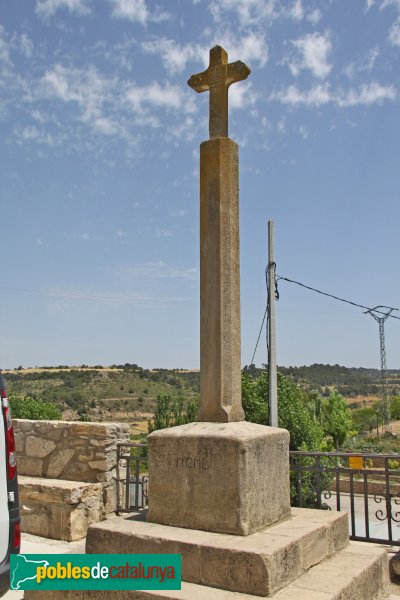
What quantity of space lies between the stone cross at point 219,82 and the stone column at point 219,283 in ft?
0.61

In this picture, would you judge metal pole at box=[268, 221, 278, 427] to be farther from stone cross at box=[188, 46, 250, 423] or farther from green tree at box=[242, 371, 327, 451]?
stone cross at box=[188, 46, 250, 423]

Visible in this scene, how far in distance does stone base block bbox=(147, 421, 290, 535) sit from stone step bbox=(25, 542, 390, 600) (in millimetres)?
435

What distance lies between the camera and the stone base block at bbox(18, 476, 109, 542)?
20.6 feet

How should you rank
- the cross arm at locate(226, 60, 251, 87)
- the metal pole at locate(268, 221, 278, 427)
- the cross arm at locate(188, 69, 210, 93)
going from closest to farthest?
the cross arm at locate(226, 60, 251, 87)
the cross arm at locate(188, 69, 210, 93)
the metal pole at locate(268, 221, 278, 427)

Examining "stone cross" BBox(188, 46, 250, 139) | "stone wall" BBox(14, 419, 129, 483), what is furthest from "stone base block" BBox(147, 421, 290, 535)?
"stone wall" BBox(14, 419, 129, 483)

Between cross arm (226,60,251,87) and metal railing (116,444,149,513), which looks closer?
cross arm (226,60,251,87)

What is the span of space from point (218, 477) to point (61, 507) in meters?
3.27

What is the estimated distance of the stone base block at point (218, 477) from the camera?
12.1 feet

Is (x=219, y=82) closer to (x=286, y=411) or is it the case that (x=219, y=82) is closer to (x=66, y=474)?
(x=66, y=474)

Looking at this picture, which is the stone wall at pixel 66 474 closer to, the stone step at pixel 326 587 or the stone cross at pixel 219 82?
the stone step at pixel 326 587

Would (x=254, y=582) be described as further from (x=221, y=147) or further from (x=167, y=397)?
(x=167, y=397)

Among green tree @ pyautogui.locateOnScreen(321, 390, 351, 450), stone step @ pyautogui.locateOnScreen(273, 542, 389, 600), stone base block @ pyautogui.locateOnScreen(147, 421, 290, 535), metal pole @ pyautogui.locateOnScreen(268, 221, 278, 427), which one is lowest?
green tree @ pyautogui.locateOnScreen(321, 390, 351, 450)

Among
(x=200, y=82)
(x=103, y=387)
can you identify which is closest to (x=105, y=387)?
(x=103, y=387)

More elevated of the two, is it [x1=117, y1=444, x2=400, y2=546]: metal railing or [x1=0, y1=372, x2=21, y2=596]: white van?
[x1=0, y1=372, x2=21, y2=596]: white van
